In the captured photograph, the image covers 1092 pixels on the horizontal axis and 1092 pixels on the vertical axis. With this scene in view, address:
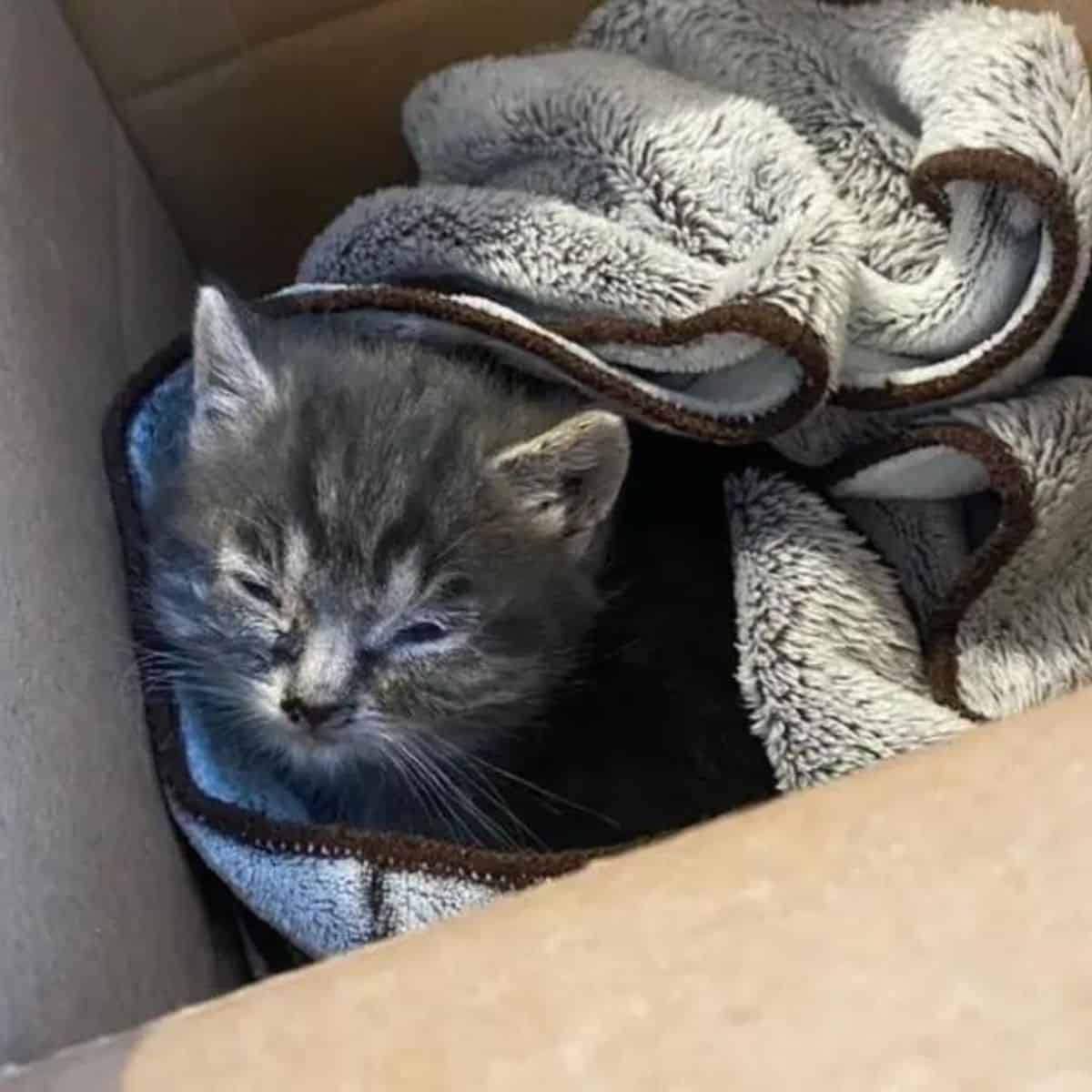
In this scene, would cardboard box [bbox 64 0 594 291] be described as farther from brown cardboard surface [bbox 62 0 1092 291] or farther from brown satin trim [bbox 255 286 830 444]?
brown satin trim [bbox 255 286 830 444]

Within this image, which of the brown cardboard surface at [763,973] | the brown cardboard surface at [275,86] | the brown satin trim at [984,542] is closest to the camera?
the brown cardboard surface at [763,973]

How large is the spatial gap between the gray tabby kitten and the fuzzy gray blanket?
0.10 ft

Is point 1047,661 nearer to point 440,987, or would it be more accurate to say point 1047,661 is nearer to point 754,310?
point 754,310

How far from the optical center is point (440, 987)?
0.59 metres

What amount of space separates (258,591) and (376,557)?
0.07 m

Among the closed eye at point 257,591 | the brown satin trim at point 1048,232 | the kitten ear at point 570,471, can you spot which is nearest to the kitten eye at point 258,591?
the closed eye at point 257,591

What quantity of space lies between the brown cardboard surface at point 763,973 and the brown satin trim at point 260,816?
333mm

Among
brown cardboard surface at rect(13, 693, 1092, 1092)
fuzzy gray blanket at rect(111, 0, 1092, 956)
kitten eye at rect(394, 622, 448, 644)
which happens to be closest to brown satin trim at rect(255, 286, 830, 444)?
fuzzy gray blanket at rect(111, 0, 1092, 956)

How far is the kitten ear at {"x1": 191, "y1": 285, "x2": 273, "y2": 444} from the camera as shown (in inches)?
40.0

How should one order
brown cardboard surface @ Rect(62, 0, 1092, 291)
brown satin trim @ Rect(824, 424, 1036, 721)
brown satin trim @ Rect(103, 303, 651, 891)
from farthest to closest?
1. brown cardboard surface @ Rect(62, 0, 1092, 291)
2. brown satin trim @ Rect(824, 424, 1036, 721)
3. brown satin trim @ Rect(103, 303, 651, 891)

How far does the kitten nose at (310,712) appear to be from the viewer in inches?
38.0

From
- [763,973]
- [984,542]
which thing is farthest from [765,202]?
[763,973]

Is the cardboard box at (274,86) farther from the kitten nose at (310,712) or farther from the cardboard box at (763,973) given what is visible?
the cardboard box at (763,973)

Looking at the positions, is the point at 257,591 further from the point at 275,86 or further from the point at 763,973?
the point at 763,973
